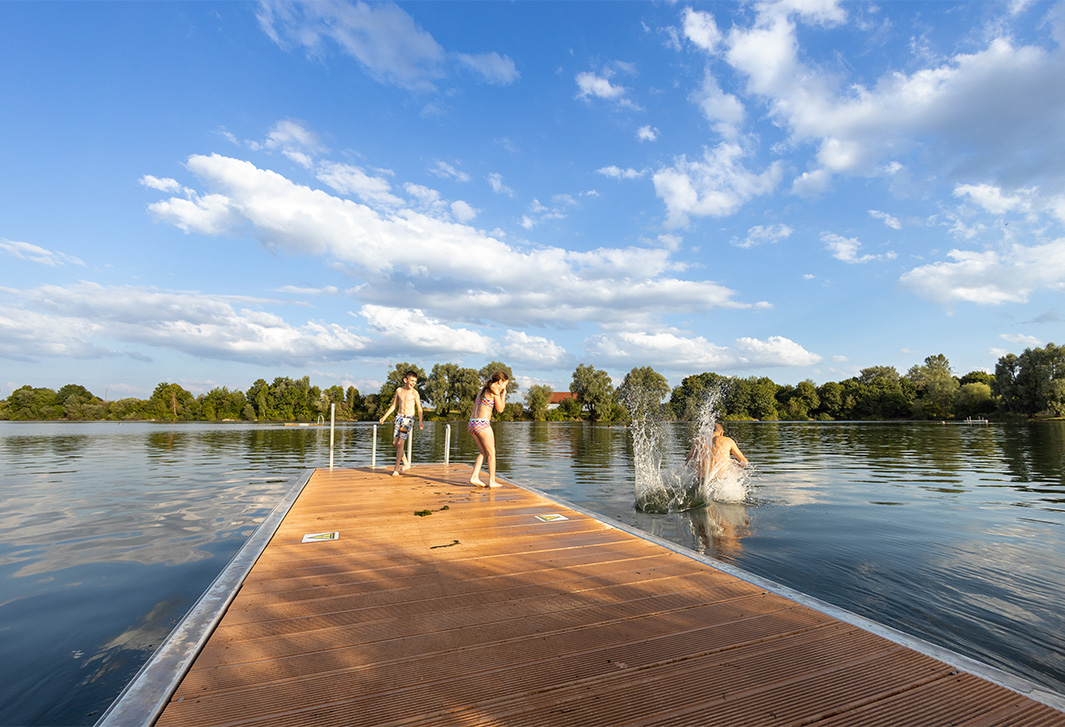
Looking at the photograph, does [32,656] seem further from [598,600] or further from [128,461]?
[128,461]

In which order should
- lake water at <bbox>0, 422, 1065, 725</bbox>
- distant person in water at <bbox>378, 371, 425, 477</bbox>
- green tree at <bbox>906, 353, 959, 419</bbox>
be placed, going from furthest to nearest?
green tree at <bbox>906, 353, 959, 419</bbox>
distant person in water at <bbox>378, 371, 425, 477</bbox>
lake water at <bbox>0, 422, 1065, 725</bbox>

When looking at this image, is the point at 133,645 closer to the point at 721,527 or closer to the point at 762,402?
the point at 721,527

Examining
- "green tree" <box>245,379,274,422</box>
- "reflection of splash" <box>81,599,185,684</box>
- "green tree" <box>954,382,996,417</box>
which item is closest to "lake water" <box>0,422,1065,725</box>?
"reflection of splash" <box>81,599,185,684</box>

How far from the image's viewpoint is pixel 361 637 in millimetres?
2977

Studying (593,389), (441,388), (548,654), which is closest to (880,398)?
(593,389)

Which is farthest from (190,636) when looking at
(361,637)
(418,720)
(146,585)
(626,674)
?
(146,585)

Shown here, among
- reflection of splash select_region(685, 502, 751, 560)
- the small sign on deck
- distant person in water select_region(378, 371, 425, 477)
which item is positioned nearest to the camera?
the small sign on deck

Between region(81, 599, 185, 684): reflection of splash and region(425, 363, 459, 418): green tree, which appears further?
region(425, 363, 459, 418): green tree

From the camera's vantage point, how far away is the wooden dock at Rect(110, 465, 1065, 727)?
7.18 feet

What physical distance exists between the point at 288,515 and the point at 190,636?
156 inches

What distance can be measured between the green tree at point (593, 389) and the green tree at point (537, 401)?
5.21m

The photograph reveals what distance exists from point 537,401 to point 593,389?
9.83 m

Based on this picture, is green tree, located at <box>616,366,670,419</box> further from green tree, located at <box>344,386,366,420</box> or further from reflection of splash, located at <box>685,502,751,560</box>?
reflection of splash, located at <box>685,502,751,560</box>

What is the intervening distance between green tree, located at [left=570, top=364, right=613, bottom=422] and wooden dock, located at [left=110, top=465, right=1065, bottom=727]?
3136 inches
